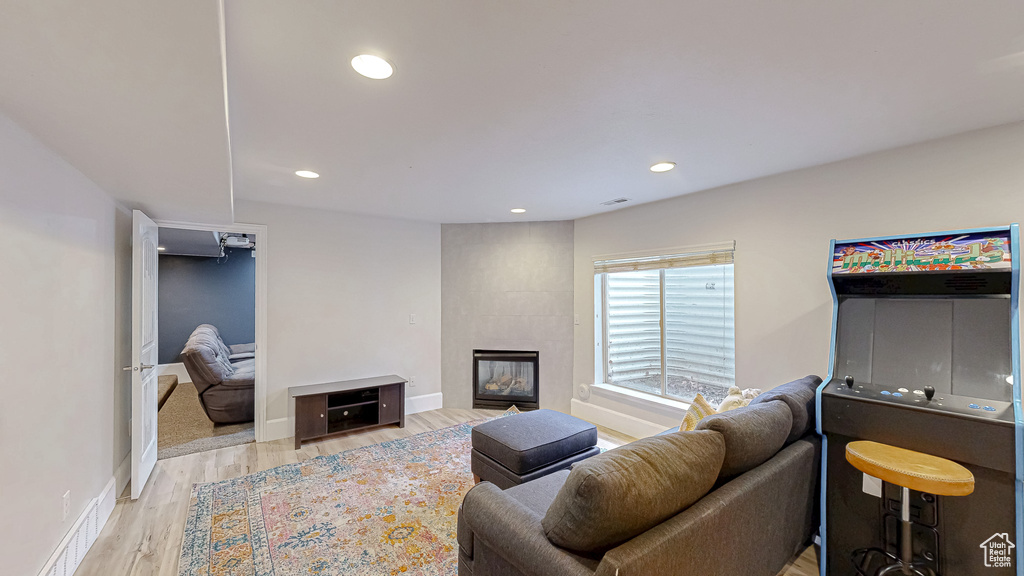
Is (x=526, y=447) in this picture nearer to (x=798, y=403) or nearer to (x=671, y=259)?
(x=798, y=403)

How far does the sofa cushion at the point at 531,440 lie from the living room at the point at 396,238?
127cm

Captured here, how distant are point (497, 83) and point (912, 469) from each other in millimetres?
2263

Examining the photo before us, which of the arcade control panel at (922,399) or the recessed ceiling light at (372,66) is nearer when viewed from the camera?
the recessed ceiling light at (372,66)

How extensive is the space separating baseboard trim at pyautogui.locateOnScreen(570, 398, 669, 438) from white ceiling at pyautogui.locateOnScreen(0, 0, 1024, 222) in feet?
7.88

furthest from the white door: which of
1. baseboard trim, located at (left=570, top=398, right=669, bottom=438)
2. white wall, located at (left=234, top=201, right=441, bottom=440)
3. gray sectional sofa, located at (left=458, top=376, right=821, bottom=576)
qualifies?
baseboard trim, located at (left=570, top=398, right=669, bottom=438)

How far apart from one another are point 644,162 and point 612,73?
3.80 ft

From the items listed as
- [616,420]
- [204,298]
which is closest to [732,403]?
[616,420]

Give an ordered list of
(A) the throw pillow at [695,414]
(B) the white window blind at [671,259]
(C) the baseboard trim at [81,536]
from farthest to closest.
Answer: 1. (B) the white window blind at [671,259]
2. (A) the throw pillow at [695,414]
3. (C) the baseboard trim at [81,536]

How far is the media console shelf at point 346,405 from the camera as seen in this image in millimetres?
3695

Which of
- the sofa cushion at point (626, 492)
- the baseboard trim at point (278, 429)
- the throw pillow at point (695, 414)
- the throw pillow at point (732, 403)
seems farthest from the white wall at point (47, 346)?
the throw pillow at point (732, 403)

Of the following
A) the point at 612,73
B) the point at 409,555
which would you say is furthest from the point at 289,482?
the point at 612,73

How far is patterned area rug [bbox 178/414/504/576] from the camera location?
209 cm

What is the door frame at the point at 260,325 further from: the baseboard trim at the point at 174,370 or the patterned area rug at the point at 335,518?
the baseboard trim at the point at 174,370

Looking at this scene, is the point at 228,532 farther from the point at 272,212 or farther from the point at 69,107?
the point at 272,212
